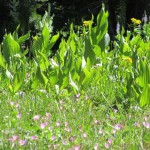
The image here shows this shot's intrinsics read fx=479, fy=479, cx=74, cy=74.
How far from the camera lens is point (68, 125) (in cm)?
306

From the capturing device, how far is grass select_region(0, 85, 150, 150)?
2.70 m

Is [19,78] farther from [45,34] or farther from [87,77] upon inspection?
[45,34]

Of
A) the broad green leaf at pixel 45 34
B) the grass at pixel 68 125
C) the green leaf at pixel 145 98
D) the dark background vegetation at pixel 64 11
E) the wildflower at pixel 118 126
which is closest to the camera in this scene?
the grass at pixel 68 125

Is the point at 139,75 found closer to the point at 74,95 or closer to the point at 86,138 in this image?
the point at 74,95

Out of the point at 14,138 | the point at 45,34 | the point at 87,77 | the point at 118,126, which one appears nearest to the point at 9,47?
the point at 45,34

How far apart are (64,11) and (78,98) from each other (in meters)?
6.40

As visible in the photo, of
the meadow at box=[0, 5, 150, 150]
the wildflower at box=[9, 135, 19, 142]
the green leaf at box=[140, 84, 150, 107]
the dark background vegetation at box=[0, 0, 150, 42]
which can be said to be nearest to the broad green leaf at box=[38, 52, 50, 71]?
the meadow at box=[0, 5, 150, 150]

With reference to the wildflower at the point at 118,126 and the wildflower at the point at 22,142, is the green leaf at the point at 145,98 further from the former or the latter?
the wildflower at the point at 22,142

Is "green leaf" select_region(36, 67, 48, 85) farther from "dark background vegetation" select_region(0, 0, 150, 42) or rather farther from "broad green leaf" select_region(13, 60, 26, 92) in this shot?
"dark background vegetation" select_region(0, 0, 150, 42)

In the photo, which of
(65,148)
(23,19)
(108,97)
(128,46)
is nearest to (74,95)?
(108,97)

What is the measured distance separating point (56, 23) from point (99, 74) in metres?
5.56

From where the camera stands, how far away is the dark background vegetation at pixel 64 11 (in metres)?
9.25

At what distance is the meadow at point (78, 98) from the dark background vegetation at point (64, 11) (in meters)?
4.36

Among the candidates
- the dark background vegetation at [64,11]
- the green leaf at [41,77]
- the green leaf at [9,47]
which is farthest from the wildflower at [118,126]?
the dark background vegetation at [64,11]
